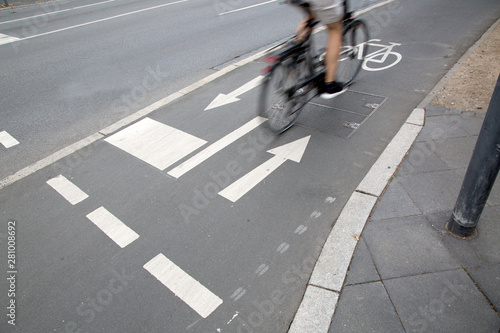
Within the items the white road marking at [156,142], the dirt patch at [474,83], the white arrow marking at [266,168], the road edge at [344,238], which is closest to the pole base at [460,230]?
the road edge at [344,238]

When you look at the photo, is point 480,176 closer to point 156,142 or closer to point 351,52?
point 351,52

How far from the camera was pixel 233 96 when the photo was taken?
244 inches

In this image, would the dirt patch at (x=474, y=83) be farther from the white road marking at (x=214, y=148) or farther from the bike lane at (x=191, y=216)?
the white road marking at (x=214, y=148)

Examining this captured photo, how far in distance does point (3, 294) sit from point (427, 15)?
11.1m

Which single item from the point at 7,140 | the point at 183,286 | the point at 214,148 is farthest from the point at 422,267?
the point at 7,140

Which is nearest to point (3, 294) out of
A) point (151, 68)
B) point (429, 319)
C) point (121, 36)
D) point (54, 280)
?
point (54, 280)

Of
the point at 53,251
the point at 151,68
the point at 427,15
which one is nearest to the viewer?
the point at 53,251

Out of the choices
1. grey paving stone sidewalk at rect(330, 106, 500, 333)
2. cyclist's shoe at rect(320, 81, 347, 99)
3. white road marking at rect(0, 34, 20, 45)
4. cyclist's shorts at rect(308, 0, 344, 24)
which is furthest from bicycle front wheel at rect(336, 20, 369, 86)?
white road marking at rect(0, 34, 20, 45)

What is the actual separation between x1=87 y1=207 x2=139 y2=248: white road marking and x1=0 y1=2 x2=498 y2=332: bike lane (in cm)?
1

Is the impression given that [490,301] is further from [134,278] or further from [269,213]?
[134,278]

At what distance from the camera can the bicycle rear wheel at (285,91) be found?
15.5 feet

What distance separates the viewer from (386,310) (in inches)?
104

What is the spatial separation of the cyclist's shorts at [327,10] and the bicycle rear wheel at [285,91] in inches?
22.0

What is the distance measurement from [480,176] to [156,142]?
3955 mm
